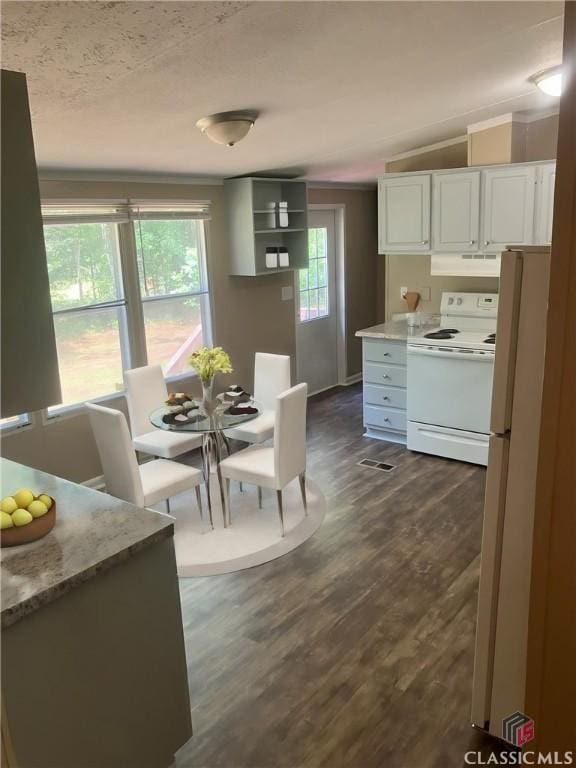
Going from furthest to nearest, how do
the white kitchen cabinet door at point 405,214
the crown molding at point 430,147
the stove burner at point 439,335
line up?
1. the crown molding at point 430,147
2. the white kitchen cabinet door at point 405,214
3. the stove burner at point 439,335

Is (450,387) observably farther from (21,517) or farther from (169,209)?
(21,517)

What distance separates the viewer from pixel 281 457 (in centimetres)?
365

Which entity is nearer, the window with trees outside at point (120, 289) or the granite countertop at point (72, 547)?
the granite countertop at point (72, 547)

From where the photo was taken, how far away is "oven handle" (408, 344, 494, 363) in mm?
4500

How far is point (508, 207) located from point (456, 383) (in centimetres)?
138

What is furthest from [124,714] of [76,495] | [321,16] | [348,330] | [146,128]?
[348,330]

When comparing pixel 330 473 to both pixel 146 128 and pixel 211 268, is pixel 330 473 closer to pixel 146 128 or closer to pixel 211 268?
pixel 211 268

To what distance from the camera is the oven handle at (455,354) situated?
14.8 ft

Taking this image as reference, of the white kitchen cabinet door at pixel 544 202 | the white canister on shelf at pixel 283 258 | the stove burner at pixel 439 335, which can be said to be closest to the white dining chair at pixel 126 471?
the stove burner at pixel 439 335

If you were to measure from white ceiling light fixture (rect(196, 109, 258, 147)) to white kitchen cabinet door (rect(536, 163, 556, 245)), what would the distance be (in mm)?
2339

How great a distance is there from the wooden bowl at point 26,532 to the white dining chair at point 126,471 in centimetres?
137

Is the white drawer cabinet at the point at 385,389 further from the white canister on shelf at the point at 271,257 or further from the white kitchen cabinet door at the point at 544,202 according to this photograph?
the white kitchen cabinet door at the point at 544,202

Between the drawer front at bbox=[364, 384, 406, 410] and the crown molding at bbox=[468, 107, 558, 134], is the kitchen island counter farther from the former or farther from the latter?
the crown molding at bbox=[468, 107, 558, 134]

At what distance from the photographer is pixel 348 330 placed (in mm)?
7238
